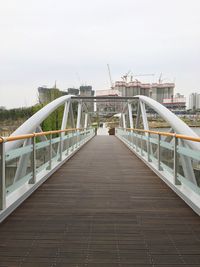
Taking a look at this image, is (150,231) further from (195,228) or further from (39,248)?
(39,248)

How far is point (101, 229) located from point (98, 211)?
0.65 metres

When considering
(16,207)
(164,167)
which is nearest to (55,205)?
(16,207)

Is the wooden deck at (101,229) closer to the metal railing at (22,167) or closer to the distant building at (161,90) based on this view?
the metal railing at (22,167)

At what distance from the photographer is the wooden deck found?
8.43 feet

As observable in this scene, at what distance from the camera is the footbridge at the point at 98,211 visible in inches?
104

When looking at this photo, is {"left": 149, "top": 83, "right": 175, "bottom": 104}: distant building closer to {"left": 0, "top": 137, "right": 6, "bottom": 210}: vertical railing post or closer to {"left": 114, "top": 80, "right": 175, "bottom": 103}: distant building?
{"left": 114, "top": 80, "right": 175, "bottom": 103}: distant building

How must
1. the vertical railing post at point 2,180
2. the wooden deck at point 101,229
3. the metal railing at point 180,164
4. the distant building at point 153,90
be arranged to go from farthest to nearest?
the distant building at point 153,90 → the metal railing at point 180,164 → the vertical railing post at point 2,180 → the wooden deck at point 101,229

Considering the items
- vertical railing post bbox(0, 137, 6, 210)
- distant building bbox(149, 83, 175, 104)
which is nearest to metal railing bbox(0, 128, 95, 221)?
vertical railing post bbox(0, 137, 6, 210)

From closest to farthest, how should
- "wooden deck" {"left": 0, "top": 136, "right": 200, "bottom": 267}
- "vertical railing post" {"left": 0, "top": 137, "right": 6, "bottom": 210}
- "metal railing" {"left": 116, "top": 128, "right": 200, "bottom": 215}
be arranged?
"wooden deck" {"left": 0, "top": 136, "right": 200, "bottom": 267} < "vertical railing post" {"left": 0, "top": 137, "right": 6, "bottom": 210} < "metal railing" {"left": 116, "top": 128, "right": 200, "bottom": 215}

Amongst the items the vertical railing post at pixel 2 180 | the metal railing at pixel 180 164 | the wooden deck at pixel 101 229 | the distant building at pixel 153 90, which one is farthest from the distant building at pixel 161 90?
the vertical railing post at pixel 2 180

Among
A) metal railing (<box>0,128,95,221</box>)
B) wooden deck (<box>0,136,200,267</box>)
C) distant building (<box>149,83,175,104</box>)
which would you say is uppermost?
distant building (<box>149,83,175,104</box>)

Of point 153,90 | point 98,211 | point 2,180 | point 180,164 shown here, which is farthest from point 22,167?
point 153,90

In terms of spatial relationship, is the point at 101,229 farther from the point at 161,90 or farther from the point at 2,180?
the point at 161,90

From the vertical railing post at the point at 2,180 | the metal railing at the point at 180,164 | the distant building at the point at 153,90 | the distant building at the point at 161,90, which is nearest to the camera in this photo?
the vertical railing post at the point at 2,180
